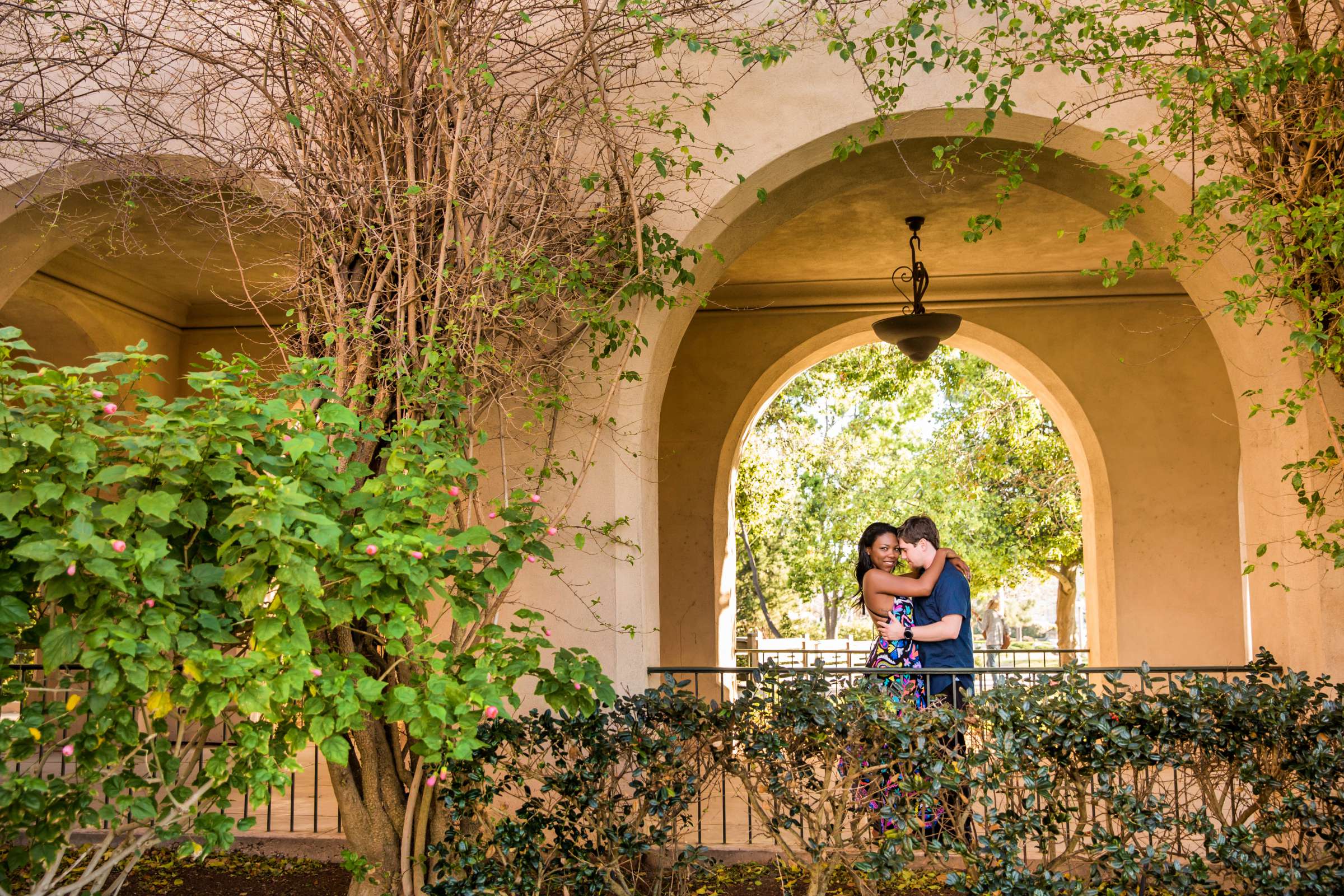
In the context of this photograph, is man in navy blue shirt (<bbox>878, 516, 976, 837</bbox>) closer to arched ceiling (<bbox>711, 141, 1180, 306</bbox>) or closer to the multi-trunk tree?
the multi-trunk tree

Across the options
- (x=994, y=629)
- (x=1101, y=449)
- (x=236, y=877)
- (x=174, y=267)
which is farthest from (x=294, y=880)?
(x=994, y=629)

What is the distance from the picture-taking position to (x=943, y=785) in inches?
161

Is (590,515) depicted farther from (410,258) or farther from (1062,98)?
(1062,98)

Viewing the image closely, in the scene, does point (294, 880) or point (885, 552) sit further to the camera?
point (885, 552)

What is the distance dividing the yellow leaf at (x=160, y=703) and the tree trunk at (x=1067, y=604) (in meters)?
16.3

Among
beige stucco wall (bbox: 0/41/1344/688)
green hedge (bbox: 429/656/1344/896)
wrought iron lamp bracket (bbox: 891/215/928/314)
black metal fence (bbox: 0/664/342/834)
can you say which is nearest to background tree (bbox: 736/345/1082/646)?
wrought iron lamp bracket (bbox: 891/215/928/314)

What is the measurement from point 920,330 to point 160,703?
526 cm

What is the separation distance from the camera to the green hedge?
4020 mm

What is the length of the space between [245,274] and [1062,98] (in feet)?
23.1

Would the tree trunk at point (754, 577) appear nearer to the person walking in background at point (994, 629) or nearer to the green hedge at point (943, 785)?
the person walking in background at point (994, 629)

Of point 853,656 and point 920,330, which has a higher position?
point 920,330

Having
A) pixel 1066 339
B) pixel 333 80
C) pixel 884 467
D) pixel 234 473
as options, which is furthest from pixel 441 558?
pixel 884 467

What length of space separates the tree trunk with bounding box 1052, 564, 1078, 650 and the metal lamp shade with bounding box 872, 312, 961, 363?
11654 mm

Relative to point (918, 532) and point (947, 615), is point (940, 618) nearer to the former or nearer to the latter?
point (947, 615)
